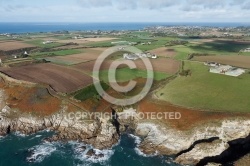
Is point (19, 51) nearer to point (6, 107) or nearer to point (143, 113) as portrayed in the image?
point (6, 107)

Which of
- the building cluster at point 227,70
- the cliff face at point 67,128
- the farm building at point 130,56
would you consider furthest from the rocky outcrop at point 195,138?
the farm building at point 130,56

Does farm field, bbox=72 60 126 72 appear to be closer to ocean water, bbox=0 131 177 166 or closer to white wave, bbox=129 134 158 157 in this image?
white wave, bbox=129 134 158 157

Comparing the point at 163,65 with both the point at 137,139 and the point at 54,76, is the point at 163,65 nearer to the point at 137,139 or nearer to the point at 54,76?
the point at 54,76

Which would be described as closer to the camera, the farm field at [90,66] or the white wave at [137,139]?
the white wave at [137,139]

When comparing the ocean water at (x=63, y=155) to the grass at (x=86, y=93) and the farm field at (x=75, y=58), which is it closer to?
the grass at (x=86, y=93)

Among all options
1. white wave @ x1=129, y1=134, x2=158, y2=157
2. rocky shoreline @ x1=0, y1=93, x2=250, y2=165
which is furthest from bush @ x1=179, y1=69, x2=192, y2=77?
white wave @ x1=129, y1=134, x2=158, y2=157
